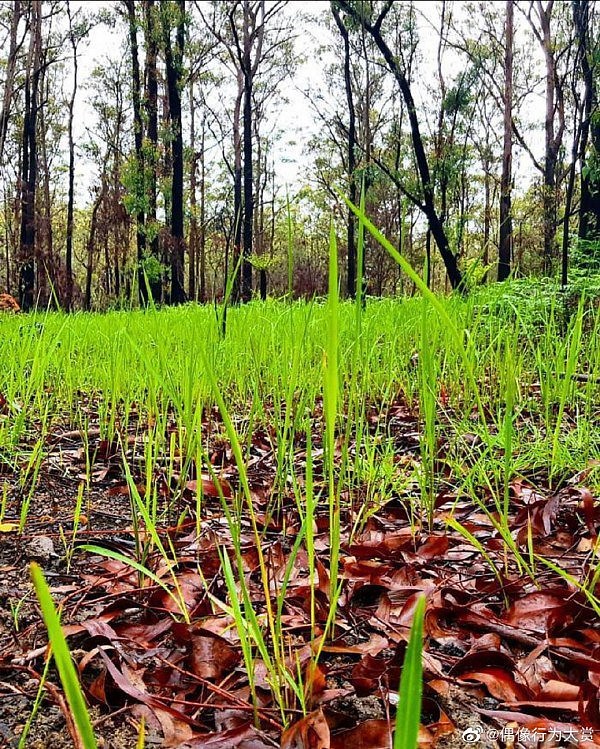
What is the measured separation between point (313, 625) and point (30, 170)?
1393 cm

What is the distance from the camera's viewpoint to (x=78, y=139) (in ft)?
60.2

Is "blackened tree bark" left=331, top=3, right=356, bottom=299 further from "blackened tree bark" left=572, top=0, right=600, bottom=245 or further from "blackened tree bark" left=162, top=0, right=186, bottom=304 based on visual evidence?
"blackened tree bark" left=572, top=0, right=600, bottom=245

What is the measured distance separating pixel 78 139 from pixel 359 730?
21.2 metres

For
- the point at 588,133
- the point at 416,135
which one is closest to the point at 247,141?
the point at 416,135

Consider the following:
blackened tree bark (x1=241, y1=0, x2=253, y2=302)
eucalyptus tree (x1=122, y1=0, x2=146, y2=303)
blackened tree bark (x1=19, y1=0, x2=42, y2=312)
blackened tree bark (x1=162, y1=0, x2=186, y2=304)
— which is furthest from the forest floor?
blackened tree bark (x1=241, y1=0, x2=253, y2=302)

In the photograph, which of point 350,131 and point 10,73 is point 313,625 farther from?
point 350,131

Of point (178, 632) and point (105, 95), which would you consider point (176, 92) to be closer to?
point (105, 95)

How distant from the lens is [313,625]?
22.6 inches

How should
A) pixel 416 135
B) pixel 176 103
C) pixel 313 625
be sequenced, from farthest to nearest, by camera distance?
pixel 176 103 → pixel 416 135 → pixel 313 625

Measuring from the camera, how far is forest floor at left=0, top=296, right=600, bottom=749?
55 cm

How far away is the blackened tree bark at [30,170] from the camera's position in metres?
11.2

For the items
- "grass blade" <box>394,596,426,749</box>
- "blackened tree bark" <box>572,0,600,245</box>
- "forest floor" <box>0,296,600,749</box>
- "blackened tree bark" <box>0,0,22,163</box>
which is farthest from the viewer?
"blackened tree bark" <box>0,0,22,163</box>

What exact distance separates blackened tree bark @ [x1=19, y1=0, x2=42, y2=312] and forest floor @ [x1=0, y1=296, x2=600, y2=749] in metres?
11.1

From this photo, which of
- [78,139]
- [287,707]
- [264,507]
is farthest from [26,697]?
[78,139]
